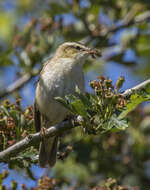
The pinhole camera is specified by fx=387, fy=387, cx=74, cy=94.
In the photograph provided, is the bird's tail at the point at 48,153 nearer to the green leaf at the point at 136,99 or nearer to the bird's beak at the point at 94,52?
the bird's beak at the point at 94,52

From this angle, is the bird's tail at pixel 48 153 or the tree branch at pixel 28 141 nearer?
the tree branch at pixel 28 141

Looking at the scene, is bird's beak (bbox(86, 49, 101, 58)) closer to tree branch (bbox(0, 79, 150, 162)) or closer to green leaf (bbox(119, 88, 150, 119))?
tree branch (bbox(0, 79, 150, 162))

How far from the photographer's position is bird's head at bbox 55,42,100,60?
4.72 metres

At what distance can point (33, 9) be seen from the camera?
799 centimetres

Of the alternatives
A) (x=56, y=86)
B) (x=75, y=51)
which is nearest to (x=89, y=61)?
(x=75, y=51)

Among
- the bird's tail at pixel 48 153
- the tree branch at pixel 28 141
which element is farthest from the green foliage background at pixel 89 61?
the tree branch at pixel 28 141

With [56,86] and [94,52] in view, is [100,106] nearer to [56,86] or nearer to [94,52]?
[56,86]

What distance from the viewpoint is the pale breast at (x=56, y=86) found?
4.15m

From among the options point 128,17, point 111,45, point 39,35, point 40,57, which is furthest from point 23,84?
point 128,17

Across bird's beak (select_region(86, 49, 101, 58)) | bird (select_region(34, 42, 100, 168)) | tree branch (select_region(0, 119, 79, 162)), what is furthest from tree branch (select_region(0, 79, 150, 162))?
bird's beak (select_region(86, 49, 101, 58))

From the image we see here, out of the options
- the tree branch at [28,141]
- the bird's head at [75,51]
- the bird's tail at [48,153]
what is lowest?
the tree branch at [28,141]

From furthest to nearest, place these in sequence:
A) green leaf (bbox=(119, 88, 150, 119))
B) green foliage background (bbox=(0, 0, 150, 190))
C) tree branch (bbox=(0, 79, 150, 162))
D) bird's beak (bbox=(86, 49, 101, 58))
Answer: green foliage background (bbox=(0, 0, 150, 190))
bird's beak (bbox=(86, 49, 101, 58))
tree branch (bbox=(0, 79, 150, 162))
green leaf (bbox=(119, 88, 150, 119))

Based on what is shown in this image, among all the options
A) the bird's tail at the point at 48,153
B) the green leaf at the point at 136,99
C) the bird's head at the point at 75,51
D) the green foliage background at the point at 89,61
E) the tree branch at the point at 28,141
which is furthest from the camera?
the green foliage background at the point at 89,61

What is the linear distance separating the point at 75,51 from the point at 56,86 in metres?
0.93
